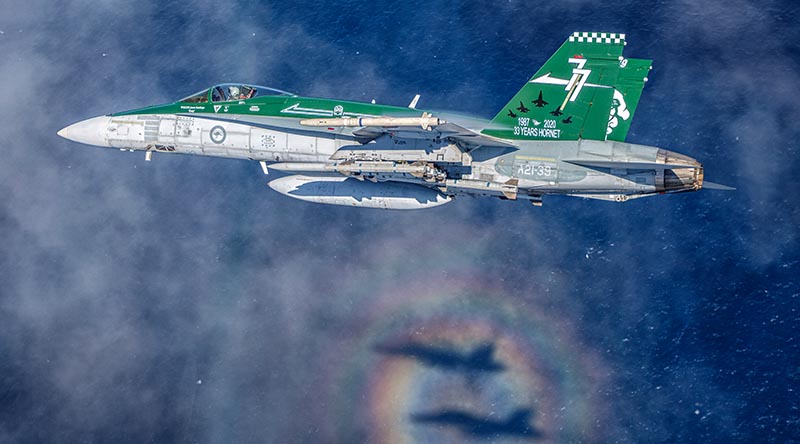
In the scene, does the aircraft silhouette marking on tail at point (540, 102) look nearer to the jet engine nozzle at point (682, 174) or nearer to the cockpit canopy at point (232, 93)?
the jet engine nozzle at point (682, 174)

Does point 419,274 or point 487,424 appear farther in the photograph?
point 419,274

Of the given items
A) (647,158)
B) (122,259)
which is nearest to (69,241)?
(122,259)

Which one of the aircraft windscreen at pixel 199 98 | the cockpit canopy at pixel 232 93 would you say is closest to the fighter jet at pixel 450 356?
the cockpit canopy at pixel 232 93

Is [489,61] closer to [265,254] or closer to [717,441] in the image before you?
[265,254]

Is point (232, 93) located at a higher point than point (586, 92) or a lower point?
lower

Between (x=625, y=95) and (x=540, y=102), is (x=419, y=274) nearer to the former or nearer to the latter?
(x=540, y=102)

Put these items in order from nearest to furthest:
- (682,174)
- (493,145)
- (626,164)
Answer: (626,164)
(682,174)
(493,145)

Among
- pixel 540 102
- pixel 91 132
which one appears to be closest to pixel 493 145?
pixel 540 102
